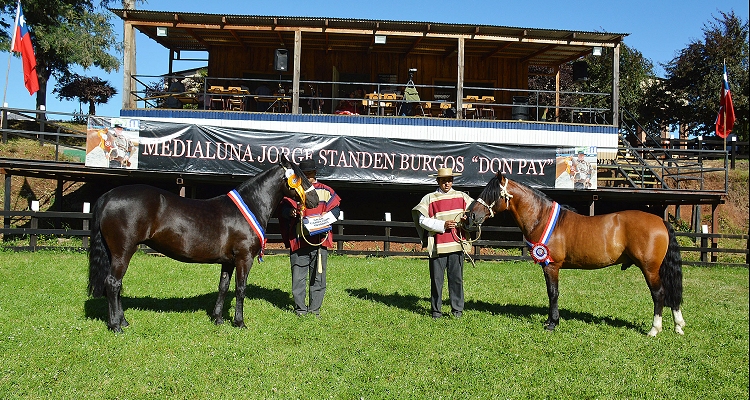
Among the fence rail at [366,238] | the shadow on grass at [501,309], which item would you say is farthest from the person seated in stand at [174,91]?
the shadow on grass at [501,309]

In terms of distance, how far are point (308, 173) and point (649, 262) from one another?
4.55 m

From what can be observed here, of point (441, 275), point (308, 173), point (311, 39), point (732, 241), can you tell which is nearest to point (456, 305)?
point (441, 275)

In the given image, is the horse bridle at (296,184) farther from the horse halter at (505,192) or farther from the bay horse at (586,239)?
the horse halter at (505,192)

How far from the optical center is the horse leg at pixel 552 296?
23.0ft

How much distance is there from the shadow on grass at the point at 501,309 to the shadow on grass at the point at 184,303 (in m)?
1.25

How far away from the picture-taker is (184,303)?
8016mm

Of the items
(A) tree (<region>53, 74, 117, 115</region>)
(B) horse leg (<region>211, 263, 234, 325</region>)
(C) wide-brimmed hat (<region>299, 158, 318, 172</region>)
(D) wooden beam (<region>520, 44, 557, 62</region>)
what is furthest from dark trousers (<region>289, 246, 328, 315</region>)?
(A) tree (<region>53, 74, 117, 115</region>)

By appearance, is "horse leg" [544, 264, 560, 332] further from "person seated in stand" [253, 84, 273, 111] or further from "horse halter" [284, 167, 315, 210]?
"person seated in stand" [253, 84, 273, 111]

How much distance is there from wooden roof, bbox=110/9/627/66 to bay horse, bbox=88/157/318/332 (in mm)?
10193

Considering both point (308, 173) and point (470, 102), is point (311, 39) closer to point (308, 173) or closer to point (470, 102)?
point (470, 102)

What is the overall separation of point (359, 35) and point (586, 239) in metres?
12.2

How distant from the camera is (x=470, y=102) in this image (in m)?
17.8

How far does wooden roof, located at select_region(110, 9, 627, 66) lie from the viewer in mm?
16234

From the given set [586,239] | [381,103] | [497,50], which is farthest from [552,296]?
[497,50]
